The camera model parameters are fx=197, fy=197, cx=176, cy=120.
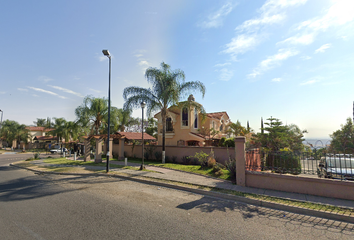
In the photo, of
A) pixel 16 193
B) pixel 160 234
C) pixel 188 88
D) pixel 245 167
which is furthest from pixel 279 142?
pixel 16 193

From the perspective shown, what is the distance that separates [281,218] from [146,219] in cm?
387

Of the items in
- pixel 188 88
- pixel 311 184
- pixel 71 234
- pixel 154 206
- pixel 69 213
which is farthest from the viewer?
pixel 188 88

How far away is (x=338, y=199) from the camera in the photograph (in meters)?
6.93

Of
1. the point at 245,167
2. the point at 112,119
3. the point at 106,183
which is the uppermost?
the point at 112,119

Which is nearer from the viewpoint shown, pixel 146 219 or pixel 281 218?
pixel 146 219

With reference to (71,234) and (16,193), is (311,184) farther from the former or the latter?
(16,193)

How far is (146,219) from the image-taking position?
538 cm

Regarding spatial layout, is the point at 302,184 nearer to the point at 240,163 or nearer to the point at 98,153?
the point at 240,163

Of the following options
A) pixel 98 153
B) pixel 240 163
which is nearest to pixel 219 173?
pixel 240 163

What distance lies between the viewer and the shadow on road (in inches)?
192

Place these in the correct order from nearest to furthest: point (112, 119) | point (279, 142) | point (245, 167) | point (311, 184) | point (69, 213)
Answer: point (69, 213), point (311, 184), point (245, 167), point (279, 142), point (112, 119)

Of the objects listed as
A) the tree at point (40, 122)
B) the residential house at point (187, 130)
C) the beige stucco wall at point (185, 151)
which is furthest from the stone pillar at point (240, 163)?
the tree at point (40, 122)

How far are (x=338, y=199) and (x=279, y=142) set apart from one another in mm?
14986

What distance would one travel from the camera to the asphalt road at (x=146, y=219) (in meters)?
4.57
